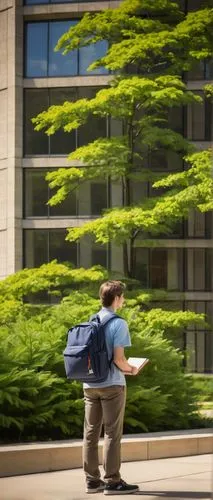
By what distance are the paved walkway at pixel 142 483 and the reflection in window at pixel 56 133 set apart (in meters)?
30.1

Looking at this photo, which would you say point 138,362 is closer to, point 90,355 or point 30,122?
point 90,355

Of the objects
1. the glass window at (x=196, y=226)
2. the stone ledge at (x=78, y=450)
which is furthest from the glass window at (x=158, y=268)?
the stone ledge at (x=78, y=450)

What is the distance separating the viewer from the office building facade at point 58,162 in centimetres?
3972

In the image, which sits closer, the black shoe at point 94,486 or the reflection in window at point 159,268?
the black shoe at point 94,486

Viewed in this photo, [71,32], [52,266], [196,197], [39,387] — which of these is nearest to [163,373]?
[39,387]

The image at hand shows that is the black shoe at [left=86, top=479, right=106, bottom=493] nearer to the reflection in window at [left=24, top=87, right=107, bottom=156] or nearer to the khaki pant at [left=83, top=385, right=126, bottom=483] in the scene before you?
the khaki pant at [left=83, top=385, right=126, bottom=483]

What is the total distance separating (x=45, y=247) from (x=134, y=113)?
1018 cm

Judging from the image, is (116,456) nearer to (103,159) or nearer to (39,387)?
(39,387)

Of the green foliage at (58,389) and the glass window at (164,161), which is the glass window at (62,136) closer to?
the glass window at (164,161)

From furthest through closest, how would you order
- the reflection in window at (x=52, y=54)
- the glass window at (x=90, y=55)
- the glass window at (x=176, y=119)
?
the reflection in window at (x=52, y=54)
the glass window at (x=90, y=55)
the glass window at (x=176, y=119)

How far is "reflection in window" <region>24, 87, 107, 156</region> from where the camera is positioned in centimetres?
4081

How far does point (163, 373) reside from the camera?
542 inches

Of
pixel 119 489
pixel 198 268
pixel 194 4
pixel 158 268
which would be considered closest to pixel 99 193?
pixel 158 268

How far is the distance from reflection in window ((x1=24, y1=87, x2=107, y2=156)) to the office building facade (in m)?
0.03
